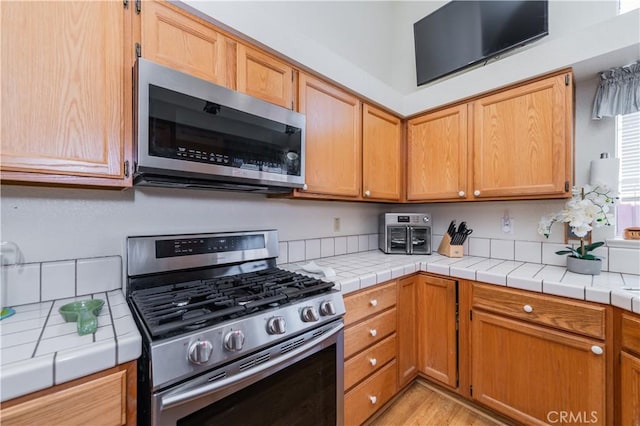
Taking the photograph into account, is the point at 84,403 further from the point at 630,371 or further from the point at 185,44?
the point at 630,371

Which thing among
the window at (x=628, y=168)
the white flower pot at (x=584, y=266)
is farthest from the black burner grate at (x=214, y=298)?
the window at (x=628, y=168)

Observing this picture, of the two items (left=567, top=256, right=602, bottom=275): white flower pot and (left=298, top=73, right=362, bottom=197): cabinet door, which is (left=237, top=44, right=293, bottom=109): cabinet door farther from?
(left=567, top=256, right=602, bottom=275): white flower pot

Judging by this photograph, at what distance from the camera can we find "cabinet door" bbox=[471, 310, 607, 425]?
1266 millimetres

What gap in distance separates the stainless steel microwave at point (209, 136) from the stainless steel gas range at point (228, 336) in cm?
37

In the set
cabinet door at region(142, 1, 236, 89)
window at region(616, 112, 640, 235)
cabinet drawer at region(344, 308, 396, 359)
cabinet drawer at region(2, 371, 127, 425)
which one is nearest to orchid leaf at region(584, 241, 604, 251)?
window at region(616, 112, 640, 235)

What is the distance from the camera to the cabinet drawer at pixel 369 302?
4.56ft

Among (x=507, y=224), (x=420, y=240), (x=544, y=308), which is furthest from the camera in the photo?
(x=420, y=240)

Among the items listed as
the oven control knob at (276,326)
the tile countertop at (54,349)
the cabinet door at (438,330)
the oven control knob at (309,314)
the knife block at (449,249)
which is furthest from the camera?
the knife block at (449,249)

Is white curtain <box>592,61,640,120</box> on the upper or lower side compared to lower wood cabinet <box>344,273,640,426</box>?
upper

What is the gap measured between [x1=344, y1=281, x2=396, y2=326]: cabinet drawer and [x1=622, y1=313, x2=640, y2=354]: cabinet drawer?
987 mm

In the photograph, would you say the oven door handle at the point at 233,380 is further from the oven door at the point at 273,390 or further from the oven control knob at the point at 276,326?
the oven control knob at the point at 276,326

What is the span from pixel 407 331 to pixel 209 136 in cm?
164

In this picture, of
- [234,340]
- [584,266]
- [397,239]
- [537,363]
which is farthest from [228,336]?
[584,266]

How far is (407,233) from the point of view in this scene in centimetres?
221
